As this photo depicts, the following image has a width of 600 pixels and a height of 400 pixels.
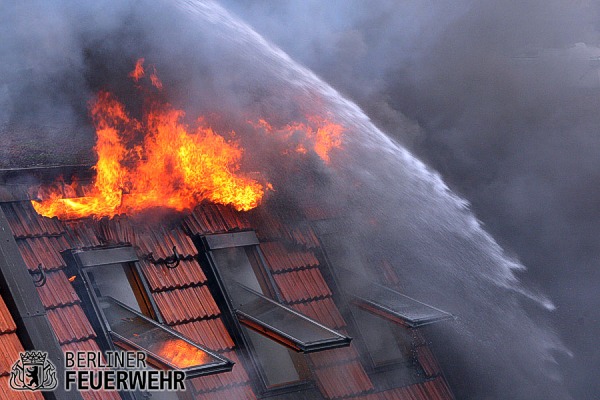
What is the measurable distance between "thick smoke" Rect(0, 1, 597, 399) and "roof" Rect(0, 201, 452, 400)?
45 centimetres

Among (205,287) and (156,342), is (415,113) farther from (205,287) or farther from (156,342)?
(156,342)

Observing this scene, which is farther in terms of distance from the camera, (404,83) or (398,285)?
(404,83)

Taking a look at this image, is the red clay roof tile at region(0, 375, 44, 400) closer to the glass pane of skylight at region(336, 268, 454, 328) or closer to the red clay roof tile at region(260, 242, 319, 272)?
the red clay roof tile at region(260, 242, 319, 272)

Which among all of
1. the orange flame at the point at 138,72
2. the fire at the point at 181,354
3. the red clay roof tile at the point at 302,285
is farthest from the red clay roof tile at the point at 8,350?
the orange flame at the point at 138,72

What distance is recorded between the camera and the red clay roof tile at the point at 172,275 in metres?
6.26

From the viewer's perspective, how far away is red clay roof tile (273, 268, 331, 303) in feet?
23.2

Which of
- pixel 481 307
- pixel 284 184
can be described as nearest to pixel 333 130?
pixel 284 184

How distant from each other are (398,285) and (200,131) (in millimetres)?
2302

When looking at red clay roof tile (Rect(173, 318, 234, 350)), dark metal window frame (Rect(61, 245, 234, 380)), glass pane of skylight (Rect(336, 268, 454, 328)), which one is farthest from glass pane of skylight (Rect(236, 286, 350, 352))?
glass pane of skylight (Rect(336, 268, 454, 328))

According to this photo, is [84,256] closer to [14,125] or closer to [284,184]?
[14,125]

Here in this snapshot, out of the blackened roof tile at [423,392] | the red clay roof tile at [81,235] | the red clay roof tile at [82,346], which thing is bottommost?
the blackened roof tile at [423,392]

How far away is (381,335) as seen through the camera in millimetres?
7508

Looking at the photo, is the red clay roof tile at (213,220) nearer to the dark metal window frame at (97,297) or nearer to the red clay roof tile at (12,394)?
the dark metal window frame at (97,297)

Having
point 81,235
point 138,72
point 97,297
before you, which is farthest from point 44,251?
point 138,72
